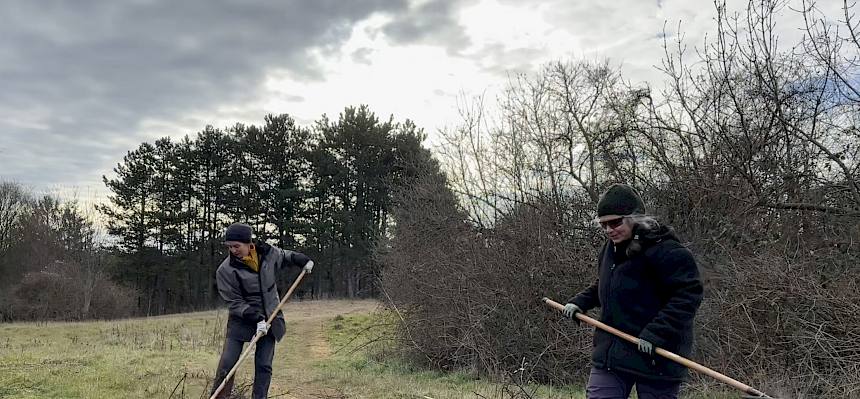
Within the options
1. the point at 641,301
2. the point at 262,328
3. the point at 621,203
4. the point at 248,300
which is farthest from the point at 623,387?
the point at 248,300

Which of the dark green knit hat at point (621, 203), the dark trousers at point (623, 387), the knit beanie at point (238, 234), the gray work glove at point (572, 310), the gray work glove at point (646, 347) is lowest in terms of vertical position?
the dark trousers at point (623, 387)

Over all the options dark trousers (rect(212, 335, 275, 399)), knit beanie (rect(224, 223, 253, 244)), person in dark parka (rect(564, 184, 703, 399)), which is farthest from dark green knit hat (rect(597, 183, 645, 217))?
dark trousers (rect(212, 335, 275, 399))

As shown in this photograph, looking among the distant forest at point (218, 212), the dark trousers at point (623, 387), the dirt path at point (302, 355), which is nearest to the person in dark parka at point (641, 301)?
the dark trousers at point (623, 387)

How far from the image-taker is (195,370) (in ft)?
29.7

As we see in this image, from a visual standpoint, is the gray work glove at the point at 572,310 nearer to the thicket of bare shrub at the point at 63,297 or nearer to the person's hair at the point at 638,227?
the person's hair at the point at 638,227

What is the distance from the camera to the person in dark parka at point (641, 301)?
3.15 m

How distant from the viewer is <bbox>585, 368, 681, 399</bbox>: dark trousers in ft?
10.7

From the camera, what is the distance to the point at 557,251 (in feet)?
28.4

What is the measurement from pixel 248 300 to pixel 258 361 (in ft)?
1.77

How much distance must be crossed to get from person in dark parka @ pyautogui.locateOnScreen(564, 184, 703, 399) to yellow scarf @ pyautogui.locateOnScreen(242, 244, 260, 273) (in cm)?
314

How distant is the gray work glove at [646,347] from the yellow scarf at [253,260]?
346 cm

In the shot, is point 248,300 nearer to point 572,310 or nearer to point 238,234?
point 238,234

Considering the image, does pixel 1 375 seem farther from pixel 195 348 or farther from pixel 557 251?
pixel 557 251

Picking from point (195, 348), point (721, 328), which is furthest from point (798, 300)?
point (195, 348)
